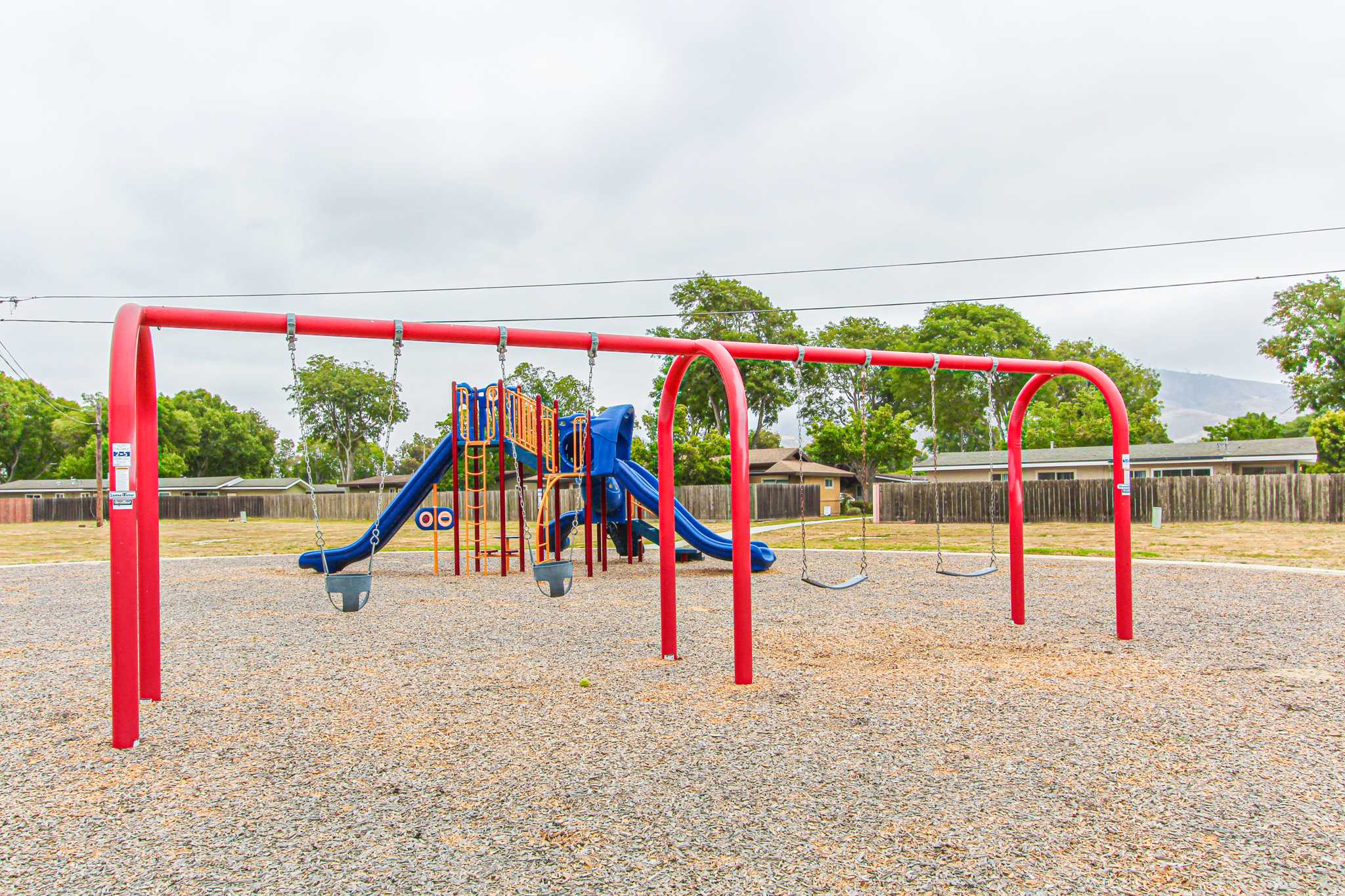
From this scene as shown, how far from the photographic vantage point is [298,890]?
289cm

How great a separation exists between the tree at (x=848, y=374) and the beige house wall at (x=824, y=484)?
9894 millimetres

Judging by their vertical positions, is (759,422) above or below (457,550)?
above

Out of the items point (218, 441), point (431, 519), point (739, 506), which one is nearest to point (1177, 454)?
point (431, 519)

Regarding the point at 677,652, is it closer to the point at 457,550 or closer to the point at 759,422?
the point at 457,550

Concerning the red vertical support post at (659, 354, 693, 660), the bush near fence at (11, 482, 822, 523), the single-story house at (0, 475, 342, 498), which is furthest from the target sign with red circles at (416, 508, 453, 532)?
the single-story house at (0, 475, 342, 498)

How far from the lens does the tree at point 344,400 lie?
55812 mm

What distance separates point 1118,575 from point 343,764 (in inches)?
255

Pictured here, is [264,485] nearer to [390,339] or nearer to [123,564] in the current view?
[390,339]

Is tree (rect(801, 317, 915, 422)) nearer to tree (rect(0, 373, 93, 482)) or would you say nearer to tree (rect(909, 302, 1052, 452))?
tree (rect(909, 302, 1052, 452))

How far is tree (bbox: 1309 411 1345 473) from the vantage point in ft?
108

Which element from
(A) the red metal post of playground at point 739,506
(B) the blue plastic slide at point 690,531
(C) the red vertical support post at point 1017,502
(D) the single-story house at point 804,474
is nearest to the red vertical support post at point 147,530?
(A) the red metal post of playground at point 739,506

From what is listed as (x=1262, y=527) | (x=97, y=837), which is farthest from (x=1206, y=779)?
(x=1262, y=527)

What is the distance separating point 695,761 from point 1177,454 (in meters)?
40.6

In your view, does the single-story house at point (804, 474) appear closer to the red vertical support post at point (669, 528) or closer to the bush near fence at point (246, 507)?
the bush near fence at point (246, 507)
